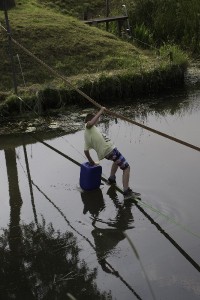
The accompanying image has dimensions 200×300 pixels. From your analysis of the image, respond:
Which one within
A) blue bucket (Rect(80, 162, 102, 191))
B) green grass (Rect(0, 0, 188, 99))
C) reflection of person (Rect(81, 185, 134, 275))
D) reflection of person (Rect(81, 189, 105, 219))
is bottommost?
reflection of person (Rect(81, 189, 105, 219))

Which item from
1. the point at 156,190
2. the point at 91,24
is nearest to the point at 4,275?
the point at 156,190

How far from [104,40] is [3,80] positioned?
361cm

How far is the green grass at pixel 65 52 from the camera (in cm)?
1226

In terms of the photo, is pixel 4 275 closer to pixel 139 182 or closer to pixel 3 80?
pixel 139 182

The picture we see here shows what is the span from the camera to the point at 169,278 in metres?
5.14

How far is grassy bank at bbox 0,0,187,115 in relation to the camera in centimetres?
1138

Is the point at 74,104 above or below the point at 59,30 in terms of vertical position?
below

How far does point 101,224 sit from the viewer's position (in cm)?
636

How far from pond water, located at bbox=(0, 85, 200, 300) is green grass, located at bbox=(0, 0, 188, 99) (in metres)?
3.26

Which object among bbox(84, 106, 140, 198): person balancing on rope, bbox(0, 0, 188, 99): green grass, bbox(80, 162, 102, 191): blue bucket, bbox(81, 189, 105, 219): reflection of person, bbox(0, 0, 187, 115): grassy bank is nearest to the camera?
bbox(81, 189, 105, 219): reflection of person

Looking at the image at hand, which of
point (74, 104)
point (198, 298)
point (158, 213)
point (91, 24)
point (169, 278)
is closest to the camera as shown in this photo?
point (198, 298)

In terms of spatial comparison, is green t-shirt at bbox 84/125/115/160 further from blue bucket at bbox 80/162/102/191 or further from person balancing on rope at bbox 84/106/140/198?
blue bucket at bbox 80/162/102/191

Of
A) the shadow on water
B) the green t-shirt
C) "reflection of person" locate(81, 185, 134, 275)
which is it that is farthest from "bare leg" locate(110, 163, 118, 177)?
the shadow on water

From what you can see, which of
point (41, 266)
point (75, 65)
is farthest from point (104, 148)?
point (75, 65)
